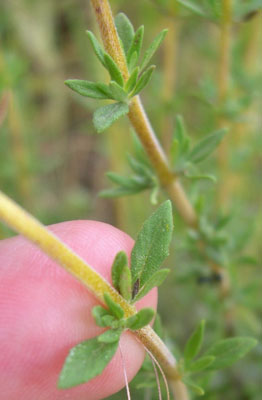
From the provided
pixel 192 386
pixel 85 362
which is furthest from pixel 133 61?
pixel 192 386

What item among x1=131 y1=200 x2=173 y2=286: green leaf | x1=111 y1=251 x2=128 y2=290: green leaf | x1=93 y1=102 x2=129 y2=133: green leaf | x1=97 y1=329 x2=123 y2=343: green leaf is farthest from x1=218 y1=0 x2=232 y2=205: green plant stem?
x1=97 y1=329 x2=123 y2=343: green leaf

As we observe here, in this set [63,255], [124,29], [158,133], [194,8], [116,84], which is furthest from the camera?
[158,133]

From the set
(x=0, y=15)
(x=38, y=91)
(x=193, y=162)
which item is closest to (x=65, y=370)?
(x=193, y=162)

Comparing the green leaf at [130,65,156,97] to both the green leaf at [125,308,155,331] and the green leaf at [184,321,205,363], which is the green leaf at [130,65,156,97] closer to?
the green leaf at [125,308,155,331]

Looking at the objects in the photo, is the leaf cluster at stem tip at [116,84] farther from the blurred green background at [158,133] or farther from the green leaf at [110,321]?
the blurred green background at [158,133]

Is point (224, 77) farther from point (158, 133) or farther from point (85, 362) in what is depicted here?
point (85, 362)

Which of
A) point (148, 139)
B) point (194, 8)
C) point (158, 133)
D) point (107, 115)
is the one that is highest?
point (194, 8)

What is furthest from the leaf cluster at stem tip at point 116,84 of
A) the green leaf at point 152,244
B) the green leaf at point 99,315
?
the green leaf at point 99,315
